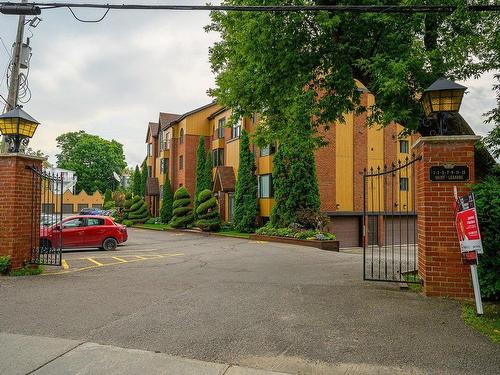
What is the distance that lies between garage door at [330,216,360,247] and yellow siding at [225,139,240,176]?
8.43 m

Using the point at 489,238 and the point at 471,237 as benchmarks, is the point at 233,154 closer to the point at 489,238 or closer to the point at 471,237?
the point at 489,238

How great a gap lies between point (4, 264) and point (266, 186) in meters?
19.1

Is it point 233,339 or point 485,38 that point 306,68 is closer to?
point 485,38

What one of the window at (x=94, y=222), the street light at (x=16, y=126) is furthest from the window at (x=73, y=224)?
the street light at (x=16, y=126)

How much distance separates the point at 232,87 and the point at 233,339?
8.58m

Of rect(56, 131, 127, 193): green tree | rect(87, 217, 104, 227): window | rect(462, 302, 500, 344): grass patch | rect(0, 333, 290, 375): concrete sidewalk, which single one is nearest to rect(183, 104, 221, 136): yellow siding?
rect(87, 217, 104, 227): window

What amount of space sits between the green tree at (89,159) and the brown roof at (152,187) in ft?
128

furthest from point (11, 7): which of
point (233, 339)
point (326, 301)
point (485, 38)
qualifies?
point (485, 38)

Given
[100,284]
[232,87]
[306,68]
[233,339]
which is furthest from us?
[232,87]

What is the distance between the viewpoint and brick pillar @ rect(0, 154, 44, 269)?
938 cm

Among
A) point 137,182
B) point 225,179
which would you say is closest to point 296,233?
point 225,179

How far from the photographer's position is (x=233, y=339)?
5086mm

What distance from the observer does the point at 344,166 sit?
85.3 feet

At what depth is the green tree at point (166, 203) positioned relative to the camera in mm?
39656
